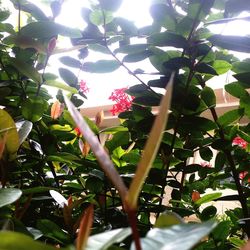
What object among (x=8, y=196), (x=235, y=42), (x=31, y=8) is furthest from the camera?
(x=31, y=8)

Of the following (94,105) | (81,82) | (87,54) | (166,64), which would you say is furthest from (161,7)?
(94,105)

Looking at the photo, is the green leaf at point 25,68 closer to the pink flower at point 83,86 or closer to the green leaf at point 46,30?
the green leaf at point 46,30

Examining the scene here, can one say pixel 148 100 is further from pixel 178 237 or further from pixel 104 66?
pixel 178 237

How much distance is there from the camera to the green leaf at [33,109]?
679mm

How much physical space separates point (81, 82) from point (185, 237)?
3.32 ft

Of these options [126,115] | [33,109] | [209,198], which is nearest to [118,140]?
[126,115]

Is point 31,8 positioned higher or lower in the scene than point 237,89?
higher

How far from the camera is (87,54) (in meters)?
0.83

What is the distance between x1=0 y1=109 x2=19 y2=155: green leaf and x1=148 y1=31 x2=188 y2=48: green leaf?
269 millimetres

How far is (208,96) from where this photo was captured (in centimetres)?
65

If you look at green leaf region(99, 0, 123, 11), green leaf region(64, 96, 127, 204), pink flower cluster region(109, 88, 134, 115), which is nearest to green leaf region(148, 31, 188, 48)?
green leaf region(99, 0, 123, 11)

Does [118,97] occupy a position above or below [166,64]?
below

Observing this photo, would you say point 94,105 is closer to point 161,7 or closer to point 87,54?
point 87,54

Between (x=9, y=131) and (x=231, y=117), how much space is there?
0.46 meters
